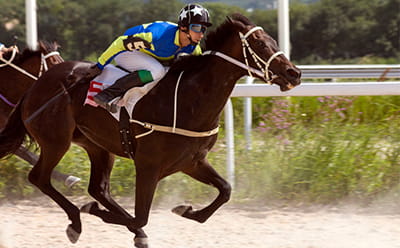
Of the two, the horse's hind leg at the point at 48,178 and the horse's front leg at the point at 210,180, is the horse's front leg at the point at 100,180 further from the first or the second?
the horse's front leg at the point at 210,180

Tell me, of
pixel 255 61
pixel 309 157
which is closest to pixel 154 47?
pixel 255 61

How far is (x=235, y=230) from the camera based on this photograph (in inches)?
230

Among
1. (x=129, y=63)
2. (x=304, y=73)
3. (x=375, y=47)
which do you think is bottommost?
(x=375, y=47)

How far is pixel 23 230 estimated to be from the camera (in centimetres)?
598

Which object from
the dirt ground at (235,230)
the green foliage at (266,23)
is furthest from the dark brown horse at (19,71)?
the green foliage at (266,23)

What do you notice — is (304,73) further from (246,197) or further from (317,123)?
(246,197)

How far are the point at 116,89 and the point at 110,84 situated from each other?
172 mm

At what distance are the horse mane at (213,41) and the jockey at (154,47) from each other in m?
0.07

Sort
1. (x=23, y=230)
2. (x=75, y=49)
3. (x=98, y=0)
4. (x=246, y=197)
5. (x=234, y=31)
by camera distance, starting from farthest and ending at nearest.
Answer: (x=98, y=0) < (x=75, y=49) < (x=246, y=197) < (x=23, y=230) < (x=234, y=31)

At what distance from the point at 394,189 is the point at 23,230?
3130 millimetres

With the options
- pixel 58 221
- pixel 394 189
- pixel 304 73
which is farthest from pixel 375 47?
pixel 58 221

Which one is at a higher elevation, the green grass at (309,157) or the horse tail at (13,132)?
the horse tail at (13,132)

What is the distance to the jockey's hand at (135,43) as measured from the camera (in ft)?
15.8

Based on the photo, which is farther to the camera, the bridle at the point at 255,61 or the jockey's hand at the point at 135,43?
the jockey's hand at the point at 135,43
